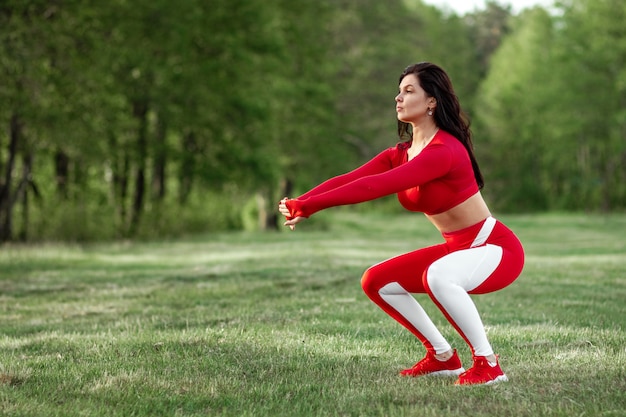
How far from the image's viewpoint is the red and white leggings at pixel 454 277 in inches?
185

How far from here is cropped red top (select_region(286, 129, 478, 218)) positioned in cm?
441

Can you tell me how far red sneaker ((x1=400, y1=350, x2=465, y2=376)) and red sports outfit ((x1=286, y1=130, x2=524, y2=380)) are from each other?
75 millimetres

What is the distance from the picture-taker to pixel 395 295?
515 cm

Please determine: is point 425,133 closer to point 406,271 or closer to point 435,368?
point 406,271

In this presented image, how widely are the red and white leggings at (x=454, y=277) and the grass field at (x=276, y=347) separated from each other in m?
0.36

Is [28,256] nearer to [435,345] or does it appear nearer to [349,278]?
[349,278]

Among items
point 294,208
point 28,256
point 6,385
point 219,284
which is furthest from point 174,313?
point 28,256

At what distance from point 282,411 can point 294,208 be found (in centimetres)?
106

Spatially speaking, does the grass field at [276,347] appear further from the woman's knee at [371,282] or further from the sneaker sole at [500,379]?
the woman's knee at [371,282]

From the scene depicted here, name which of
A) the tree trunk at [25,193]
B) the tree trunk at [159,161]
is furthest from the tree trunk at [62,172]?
the tree trunk at [159,161]

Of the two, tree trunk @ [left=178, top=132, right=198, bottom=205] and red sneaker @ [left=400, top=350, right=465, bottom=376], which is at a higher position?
tree trunk @ [left=178, top=132, right=198, bottom=205]

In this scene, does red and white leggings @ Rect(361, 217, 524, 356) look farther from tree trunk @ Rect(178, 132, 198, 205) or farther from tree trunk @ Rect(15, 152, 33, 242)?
tree trunk @ Rect(178, 132, 198, 205)

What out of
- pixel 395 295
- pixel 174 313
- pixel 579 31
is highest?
pixel 579 31

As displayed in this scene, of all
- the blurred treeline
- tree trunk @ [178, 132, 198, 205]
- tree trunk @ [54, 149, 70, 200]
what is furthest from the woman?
tree trunk @ [178, 132, 198, 205]
